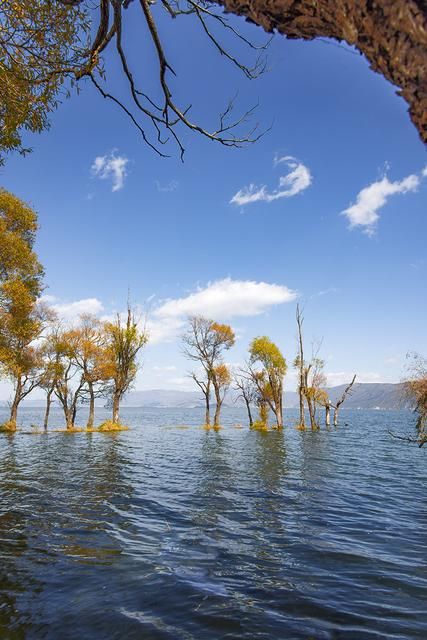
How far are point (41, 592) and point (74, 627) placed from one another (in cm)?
123

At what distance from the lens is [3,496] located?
462 inches

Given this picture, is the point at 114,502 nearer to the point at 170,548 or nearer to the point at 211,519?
the point at 211,519

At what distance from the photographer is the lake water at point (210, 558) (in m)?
5.02

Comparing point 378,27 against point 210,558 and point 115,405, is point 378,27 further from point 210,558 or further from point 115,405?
point 115,405

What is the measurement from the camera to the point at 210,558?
7.17m

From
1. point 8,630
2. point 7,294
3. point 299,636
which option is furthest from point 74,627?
point 7,294

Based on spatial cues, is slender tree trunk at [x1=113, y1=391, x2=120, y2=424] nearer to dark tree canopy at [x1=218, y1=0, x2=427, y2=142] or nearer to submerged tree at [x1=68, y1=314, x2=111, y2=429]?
submerged tree at [x1=68, y1=314, x2=111, y2=429]

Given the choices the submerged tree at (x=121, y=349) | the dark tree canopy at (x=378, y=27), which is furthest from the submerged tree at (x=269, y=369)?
the dark tree canopy at (x=378, y=27)

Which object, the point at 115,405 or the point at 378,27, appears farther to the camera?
the point at 115,405

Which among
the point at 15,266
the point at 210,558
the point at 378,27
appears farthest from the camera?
the point at 15,266

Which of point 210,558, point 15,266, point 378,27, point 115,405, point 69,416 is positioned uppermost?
point 15,266

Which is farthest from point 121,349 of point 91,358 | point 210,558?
point 210,558

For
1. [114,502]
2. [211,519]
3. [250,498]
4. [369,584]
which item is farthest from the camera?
[250,498]

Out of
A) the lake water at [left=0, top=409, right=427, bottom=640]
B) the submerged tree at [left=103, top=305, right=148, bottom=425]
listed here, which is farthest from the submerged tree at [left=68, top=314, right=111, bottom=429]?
the lake water at [left=0, top=409, right=427, bottom=640]
